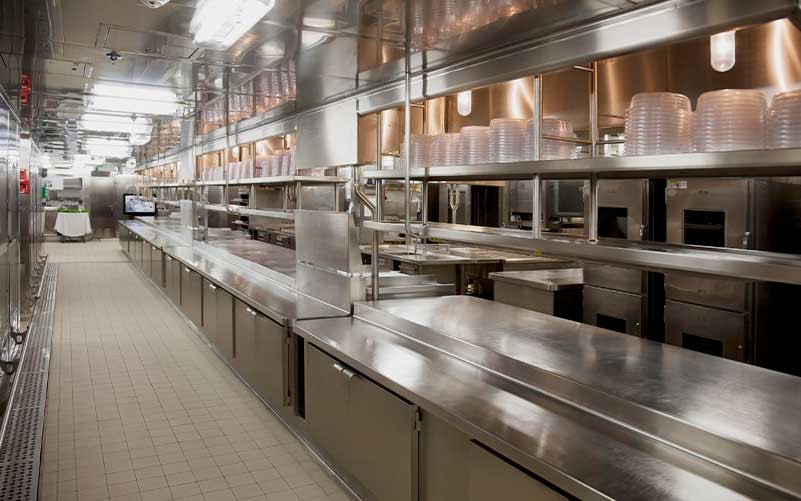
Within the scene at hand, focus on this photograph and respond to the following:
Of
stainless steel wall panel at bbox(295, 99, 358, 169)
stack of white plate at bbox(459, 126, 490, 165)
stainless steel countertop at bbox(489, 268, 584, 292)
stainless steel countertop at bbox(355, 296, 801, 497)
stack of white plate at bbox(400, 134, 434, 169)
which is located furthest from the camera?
stainless steel countertop at bbox(489, 268, 584, 292)

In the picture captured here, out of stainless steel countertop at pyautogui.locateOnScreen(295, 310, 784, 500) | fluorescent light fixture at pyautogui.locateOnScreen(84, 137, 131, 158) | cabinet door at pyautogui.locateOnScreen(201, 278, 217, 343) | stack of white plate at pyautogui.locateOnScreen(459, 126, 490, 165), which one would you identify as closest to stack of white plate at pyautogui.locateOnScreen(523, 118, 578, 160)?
stack of white plate at pyautogui.locateOnScreen(459, 126, 490, 165)

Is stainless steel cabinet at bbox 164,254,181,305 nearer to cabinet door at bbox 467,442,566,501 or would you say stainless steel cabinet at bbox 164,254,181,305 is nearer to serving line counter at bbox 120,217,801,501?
serving line counter at bbox 120,217,801,501

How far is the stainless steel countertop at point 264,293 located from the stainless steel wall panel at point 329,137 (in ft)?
2.96

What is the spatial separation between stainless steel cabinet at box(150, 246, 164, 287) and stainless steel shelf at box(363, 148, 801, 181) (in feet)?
20.4

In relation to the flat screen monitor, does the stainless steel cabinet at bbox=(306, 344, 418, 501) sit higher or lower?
lower

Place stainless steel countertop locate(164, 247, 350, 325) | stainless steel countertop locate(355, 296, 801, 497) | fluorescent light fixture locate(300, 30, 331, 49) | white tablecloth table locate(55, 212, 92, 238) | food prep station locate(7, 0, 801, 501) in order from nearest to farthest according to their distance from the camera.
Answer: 1. stainless steel countertop locate(355, 296, 801, 497)
2. food prep station locate(7, 0, 801, 501)
3. fluorescent light fixture locate(300, 30, 331, 49)
4. stainless steel countertop locate(164, 247, 350, 325)
5. white tablecloth table locate(55, 212, 92, 238)

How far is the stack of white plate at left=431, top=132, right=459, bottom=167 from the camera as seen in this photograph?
9.55 feet

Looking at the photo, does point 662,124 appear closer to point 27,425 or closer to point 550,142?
point 550,142

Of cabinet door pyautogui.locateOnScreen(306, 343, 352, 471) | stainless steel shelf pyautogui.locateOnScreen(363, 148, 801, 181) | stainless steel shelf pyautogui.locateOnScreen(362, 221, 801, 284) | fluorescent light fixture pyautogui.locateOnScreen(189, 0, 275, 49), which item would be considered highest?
fluorescent light fixture pyautogui.locateOnScreen(189, 0, 275, 49)

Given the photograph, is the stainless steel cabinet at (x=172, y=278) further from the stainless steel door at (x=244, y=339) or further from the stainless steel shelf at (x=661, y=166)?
the stainless steel shelf at (x=661, y=166)

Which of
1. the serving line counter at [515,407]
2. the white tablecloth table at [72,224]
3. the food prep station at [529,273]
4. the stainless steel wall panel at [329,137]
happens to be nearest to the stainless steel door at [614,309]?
the food prep station at [529,273]

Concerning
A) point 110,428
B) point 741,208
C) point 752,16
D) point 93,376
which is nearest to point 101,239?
point 93,376

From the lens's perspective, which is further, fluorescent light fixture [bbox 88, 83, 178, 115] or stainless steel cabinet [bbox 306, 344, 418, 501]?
fluorescent light fixture [bbox 88, 83, 178, 115]

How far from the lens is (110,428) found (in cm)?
370
